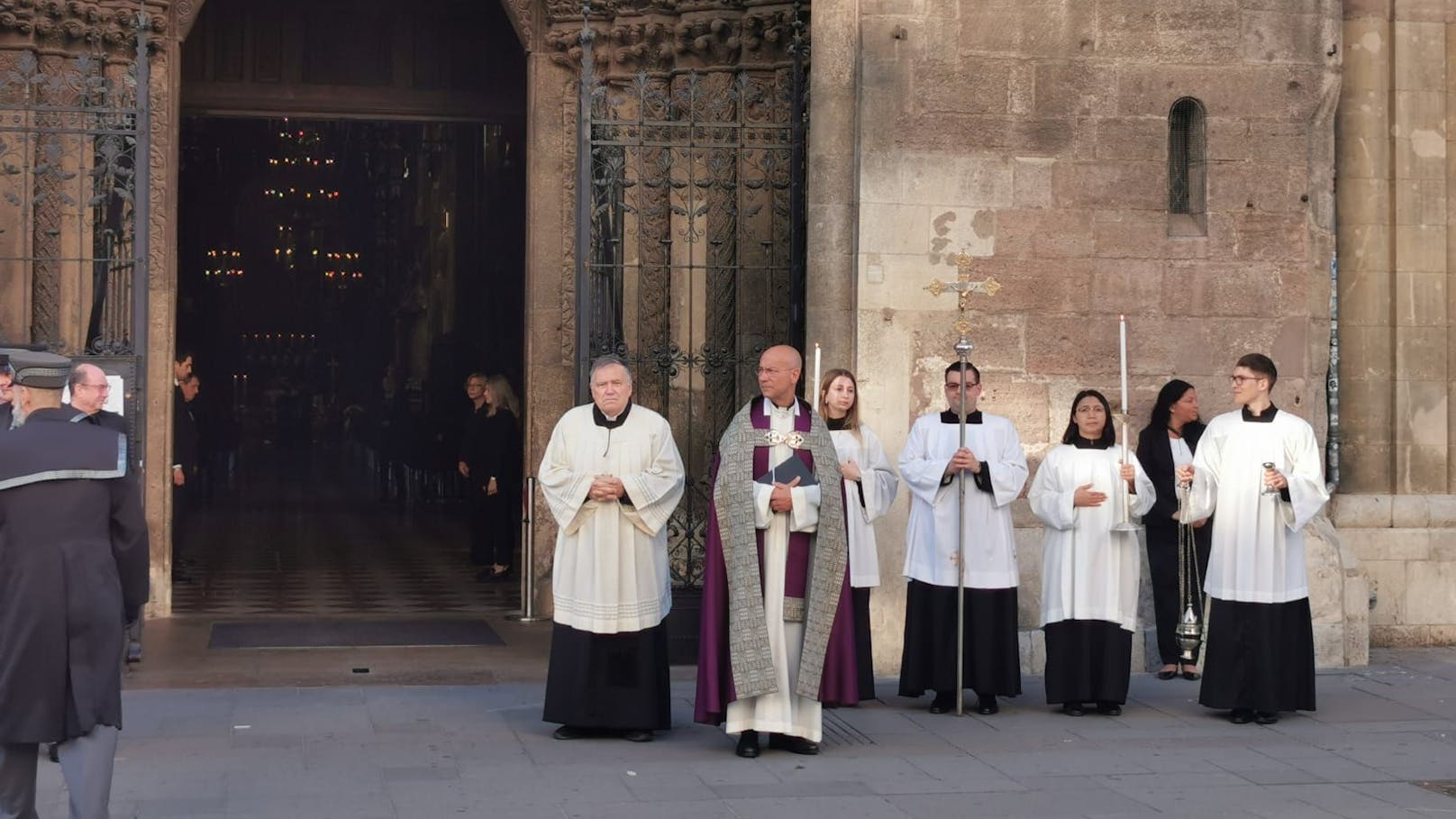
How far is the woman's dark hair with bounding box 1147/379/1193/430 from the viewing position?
439 inches

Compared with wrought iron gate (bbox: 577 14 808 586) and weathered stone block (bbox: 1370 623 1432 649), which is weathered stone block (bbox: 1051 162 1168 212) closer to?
wrought iron gate (bbox: 577 14 808 586)

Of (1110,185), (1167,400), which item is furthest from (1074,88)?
(1167,400)

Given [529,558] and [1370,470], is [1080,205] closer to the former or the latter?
[1370,470]

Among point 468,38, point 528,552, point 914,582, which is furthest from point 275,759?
point 468,38

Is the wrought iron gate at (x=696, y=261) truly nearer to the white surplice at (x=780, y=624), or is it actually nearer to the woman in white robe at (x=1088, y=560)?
the woman in white robe at (x=1088, y=560)

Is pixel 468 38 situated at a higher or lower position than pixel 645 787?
higher

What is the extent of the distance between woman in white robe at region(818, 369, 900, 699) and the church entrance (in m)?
4.54

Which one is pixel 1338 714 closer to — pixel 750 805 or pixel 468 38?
pixel 750 805

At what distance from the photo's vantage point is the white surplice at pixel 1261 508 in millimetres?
9703

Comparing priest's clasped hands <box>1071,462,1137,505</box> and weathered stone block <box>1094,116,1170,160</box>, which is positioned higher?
weathered stone block <box>1094,116,1170,160</box>

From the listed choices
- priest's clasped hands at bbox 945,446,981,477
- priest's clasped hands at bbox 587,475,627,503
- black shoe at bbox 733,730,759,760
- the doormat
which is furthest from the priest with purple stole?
the doormat

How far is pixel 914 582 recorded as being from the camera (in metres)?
10.1

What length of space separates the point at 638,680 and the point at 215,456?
20423mm

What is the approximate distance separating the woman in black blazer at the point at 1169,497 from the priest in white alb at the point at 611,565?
11.1 ft
